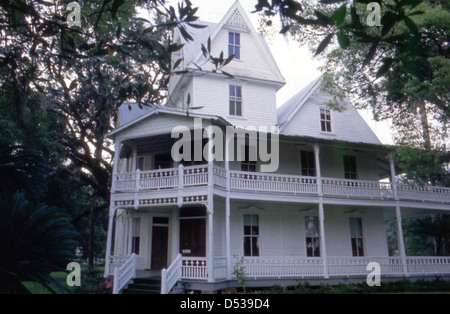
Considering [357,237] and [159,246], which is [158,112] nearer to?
[159,246]

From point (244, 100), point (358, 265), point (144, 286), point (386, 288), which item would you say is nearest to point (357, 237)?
point (358, 265)

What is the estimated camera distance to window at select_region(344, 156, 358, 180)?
20.1 meters

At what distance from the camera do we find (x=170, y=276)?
13.4 meters

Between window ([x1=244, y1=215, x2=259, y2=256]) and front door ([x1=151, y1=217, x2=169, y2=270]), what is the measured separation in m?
3.68

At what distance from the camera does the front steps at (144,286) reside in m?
14.2

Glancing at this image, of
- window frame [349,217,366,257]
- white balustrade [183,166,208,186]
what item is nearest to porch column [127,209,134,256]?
white balustrade [183,166,208,186]

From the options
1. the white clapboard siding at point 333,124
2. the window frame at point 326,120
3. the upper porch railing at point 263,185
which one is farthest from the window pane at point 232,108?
the window frame at point 326,120

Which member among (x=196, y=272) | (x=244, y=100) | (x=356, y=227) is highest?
(x=244, y=100)

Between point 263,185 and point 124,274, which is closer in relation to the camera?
point 124,274

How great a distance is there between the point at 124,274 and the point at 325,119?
1241cm

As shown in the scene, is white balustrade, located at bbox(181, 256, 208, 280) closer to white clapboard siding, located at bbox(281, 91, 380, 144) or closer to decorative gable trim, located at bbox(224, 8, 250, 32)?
white clapboard siding, located at bbox(281, 91, 380, 144)

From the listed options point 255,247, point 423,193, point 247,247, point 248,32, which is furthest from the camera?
point 248,32

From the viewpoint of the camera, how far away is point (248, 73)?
1920cm

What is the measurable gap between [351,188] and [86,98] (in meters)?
15.9
